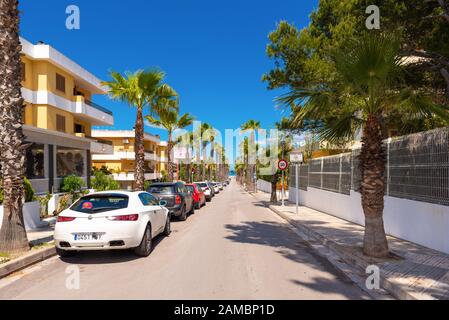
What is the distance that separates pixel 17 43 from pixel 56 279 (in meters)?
5.49

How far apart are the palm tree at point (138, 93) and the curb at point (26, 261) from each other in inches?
373

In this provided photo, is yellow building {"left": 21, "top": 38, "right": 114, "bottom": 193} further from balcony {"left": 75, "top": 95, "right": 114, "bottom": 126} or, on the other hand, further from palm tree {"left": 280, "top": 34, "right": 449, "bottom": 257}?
palm tree {"left": 280, "top": 34, "right": 449, "bottom": 257}

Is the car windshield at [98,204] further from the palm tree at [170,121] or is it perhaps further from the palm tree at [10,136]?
the palm tree at [170,121]

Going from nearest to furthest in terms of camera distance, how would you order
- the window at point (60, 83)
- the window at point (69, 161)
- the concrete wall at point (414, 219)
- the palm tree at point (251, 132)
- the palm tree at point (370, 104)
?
the palm tree at point (370, 104)
the concrete wall at point (414, 219)
the window at point (69, 161)
the window at point (60, 83)
the palm tree at point (251, 132)

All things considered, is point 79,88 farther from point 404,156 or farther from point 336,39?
point 404,156

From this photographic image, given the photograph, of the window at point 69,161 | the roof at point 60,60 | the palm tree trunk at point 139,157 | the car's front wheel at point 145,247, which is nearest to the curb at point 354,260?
the car's front wheel at point 145,247

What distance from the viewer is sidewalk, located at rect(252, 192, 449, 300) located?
16.0 ft

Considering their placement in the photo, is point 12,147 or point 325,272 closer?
point 325,272

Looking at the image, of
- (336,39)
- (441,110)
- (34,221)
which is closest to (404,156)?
(441,110)

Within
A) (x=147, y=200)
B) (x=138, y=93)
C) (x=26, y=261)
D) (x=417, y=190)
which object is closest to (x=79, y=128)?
(x=138, y=93)

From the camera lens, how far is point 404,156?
904 cm

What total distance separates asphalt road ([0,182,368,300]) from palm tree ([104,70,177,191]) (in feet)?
29.5

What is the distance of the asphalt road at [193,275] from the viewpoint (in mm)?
4906

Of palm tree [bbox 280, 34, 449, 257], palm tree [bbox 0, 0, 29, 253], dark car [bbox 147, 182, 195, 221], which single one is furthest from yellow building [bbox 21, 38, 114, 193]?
palm tree [bbox 280, 34, 449, 257]
